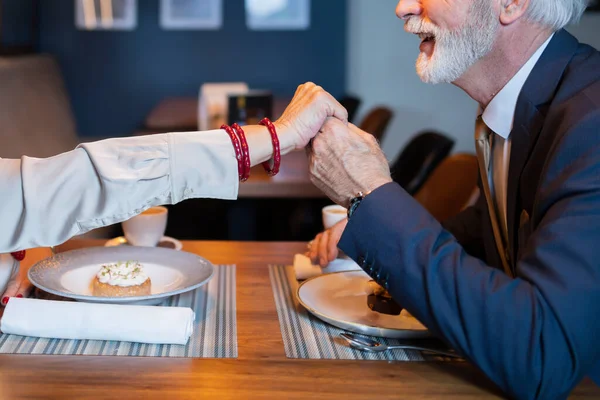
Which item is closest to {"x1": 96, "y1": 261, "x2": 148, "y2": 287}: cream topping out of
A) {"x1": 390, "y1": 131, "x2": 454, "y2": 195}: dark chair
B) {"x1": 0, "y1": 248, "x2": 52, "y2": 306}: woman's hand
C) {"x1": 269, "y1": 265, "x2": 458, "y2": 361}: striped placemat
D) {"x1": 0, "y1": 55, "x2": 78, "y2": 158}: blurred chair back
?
{"x1": 0, "y1": 248, "x2": 52, "y2": 306}: woman's hand

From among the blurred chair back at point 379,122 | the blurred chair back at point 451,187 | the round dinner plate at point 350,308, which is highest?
the round dinner plate at point 350,308

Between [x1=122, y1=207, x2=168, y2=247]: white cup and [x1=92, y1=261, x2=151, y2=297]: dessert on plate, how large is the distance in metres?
0.22

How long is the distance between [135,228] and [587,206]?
0.96 meters

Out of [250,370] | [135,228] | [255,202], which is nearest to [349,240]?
[250,370]

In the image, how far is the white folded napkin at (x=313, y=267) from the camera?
5.27ft

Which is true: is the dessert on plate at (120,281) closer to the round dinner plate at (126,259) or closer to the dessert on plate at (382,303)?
the round dinner plate at (126,259)

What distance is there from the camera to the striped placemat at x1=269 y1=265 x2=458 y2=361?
121cm

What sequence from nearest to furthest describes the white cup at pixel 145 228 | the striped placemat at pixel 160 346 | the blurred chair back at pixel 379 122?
the striped placemat at pixel 160 346, the white cup at pixel 145 228, the blurred chair back at pixel 379 122

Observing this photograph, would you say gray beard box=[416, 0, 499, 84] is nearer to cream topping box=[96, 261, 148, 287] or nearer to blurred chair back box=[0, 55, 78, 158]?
cream topping box=[96, 261, 148, 287]

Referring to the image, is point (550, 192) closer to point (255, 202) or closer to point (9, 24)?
point (255, 202)

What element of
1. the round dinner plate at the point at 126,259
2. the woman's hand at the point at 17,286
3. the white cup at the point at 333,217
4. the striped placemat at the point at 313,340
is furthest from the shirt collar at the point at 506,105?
the woman's hand at the point at 17,286

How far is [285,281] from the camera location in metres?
1.60

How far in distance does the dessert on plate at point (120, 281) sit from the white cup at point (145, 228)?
22cm

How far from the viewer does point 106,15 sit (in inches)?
225
